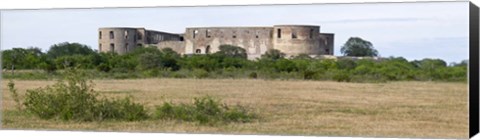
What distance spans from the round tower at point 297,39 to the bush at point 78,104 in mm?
2562

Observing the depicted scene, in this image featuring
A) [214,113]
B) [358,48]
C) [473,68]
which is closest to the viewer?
[473,68]

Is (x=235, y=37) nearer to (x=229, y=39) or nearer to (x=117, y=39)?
(x=229, y=39)

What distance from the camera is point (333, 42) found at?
2011 cm

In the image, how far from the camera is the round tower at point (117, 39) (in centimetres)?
2109

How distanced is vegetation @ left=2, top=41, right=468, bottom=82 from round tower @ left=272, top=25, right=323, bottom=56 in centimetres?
11

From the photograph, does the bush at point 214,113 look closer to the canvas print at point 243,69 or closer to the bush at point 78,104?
the canvas print at point 243,69

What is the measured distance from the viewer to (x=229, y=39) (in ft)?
68.1

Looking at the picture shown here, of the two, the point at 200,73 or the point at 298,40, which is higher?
the point at 298,40

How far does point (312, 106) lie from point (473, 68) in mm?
2794

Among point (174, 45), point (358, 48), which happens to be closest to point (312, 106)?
point (358, 48)

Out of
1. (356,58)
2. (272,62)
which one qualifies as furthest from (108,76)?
(356,58)

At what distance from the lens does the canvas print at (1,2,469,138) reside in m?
19.5

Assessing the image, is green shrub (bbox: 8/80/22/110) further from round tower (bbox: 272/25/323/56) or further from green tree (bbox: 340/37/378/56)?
green tree (bbox: 340/37/378/56)

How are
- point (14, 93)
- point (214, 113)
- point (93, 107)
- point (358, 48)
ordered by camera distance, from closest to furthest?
point (358, 48), point (214, 113), point (93, 107), point (14, 93)
